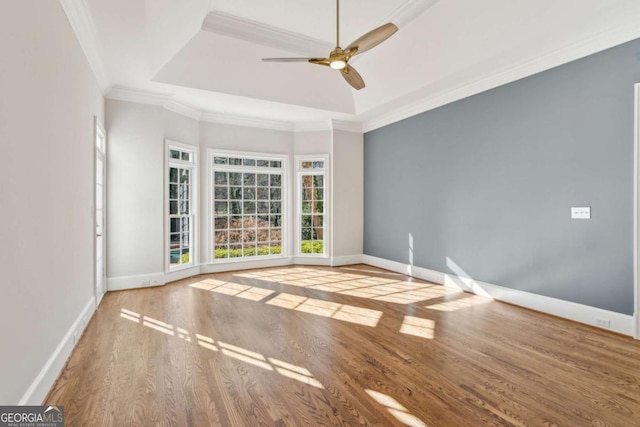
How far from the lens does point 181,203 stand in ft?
18.7

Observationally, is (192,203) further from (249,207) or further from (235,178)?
(249,207)

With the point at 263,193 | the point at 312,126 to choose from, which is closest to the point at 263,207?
the point at 263,193

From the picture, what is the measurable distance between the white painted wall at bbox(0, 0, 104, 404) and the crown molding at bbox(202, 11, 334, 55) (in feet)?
5.13

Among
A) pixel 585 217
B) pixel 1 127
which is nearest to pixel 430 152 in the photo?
pixel 585 217

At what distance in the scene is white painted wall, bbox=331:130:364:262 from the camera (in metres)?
6.76

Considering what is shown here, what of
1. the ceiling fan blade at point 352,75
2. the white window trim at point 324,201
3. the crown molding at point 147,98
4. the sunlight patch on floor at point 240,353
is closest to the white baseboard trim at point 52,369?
the sunlight patch on floor at point 240,353

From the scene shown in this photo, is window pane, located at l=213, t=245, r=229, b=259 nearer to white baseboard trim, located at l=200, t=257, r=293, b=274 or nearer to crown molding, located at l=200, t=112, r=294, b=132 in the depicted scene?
white baseboard trim, located at l=200, t=257, r=293, b=274

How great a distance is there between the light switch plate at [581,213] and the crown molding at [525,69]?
66.0 inches

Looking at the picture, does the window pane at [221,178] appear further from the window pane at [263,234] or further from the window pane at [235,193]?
the window pane at [263,234]

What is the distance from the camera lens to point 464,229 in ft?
15.9

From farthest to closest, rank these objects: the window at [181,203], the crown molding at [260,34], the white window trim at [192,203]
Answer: the window at [181,203]
the white window trim at [192,203]
the crown molding at [260,34]

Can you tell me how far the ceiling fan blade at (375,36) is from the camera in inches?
107

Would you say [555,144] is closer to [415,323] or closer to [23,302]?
[415,323]

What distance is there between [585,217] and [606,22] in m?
1.96
